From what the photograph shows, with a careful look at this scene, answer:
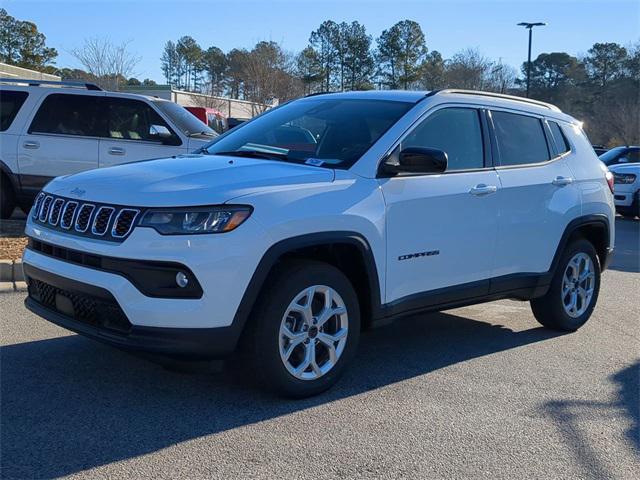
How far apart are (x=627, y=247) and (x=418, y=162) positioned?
30.3 ft

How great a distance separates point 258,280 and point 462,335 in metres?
2.70

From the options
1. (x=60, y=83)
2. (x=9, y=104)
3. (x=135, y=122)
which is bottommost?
(x=135, y=122)

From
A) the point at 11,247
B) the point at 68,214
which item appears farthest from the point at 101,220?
the point at 11,247

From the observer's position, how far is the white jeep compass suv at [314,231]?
152 inches

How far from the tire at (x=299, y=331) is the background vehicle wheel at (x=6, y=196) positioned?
686 centimetres

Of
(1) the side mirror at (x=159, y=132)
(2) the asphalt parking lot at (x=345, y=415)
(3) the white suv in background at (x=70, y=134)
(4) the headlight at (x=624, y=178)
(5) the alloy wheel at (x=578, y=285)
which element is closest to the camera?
(2) the asphalt parking lot at (x=345, y=415)

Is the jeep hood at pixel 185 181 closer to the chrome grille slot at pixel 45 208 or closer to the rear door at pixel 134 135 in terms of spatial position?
the chrome grille slot at pixel 45 208

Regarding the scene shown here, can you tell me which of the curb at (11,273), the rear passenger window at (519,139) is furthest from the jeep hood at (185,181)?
the curb at (11,273)

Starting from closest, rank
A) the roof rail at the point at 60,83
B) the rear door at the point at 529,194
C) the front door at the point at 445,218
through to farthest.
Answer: the front door at the point at 445,218 < the rear door at the point at 529,194 < the roof rail at the point at 60,83

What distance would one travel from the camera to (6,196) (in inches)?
386

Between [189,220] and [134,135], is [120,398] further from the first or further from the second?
[134,135]

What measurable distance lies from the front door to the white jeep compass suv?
0.04 ft

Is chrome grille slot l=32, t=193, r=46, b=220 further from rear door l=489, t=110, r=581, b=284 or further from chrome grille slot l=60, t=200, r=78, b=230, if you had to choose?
rear door l=489, t=110, r=581, b=284

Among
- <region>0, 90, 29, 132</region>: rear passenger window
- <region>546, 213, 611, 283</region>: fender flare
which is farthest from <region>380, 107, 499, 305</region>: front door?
<region>0, 90, 29, 132</region>: rear passenger window
